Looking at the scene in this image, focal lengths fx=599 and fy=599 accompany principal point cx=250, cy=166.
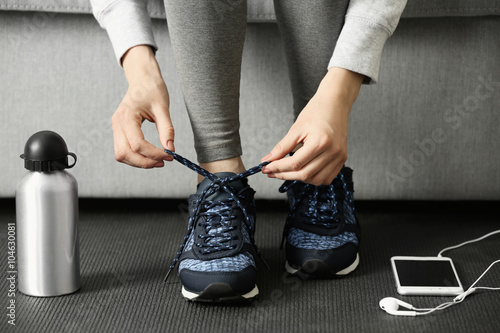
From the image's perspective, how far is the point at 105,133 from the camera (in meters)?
1.18

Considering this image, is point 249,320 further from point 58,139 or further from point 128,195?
point 128,195

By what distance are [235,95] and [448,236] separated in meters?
0.51

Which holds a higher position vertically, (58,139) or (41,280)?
(58,139)

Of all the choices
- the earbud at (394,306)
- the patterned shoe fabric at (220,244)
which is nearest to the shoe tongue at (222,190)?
the patterned shoe fabric at (220,244)

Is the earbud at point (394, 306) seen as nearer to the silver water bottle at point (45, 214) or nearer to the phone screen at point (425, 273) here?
the phone screen at point (425, 273)

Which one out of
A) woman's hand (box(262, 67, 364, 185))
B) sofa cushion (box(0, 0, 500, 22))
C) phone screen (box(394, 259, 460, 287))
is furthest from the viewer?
sofa cushion (box(0, 0, 500, 22))

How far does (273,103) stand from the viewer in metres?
1.17

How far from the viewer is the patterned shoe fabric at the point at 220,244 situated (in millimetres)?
828

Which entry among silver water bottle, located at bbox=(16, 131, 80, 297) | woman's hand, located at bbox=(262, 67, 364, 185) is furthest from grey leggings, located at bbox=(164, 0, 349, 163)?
silver water bottle, located at bbox=(16, 131, 80, 297)

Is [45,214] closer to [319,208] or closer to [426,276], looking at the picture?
[319,208]

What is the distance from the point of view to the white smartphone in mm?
882

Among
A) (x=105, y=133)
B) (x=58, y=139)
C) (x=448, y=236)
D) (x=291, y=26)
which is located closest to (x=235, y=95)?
(x=291, y=26)

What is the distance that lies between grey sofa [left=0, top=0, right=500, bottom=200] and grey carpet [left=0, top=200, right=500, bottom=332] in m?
0.07

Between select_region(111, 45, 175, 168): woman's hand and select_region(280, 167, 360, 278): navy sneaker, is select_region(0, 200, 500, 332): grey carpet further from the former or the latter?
select_region(111, 45, 175, 168): woman's hand
